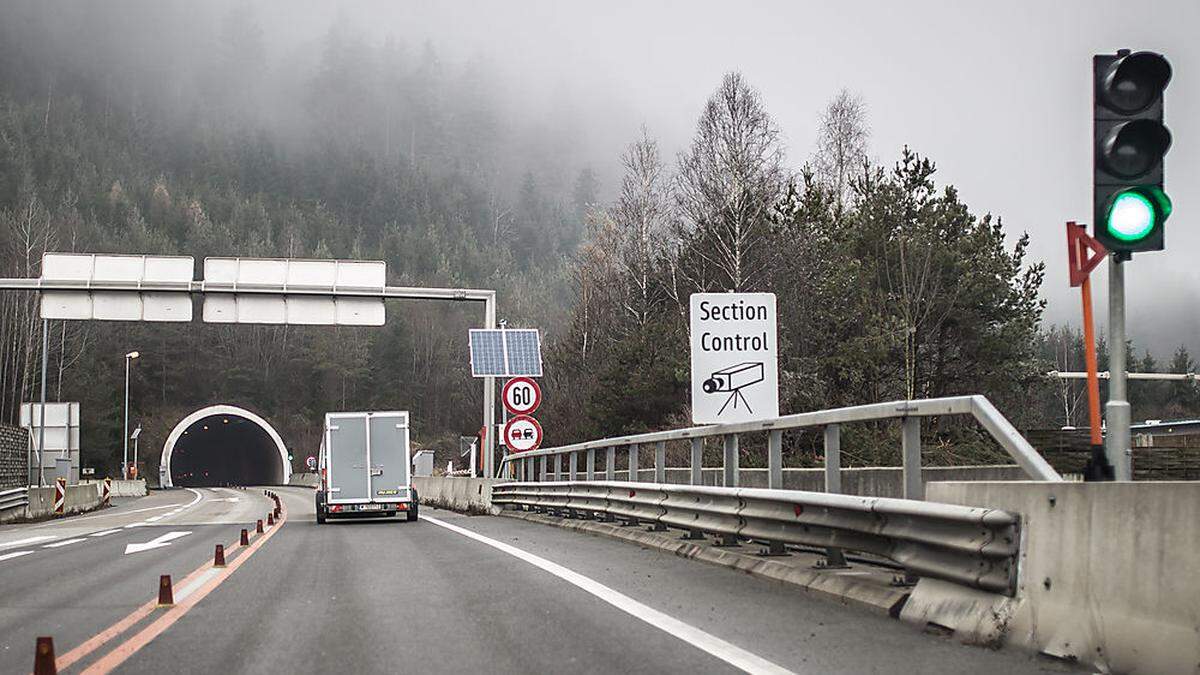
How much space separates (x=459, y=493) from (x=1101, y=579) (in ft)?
90.2

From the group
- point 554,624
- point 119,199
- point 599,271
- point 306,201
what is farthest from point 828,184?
point 306,201

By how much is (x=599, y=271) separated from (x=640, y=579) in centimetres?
5708

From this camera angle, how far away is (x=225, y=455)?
115375mm

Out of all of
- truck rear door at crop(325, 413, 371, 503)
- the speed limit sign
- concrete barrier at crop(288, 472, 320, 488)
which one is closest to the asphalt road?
the speed limit sign

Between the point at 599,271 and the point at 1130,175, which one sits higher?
the point at 599,271

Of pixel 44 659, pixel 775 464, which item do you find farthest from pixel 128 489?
pixel 44 659

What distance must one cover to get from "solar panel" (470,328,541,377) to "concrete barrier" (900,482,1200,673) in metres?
25.8

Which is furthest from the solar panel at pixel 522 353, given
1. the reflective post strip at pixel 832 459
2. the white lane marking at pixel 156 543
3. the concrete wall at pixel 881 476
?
the reflective post strip at pixel 832 459

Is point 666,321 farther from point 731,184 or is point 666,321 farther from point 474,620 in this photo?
point 474,620

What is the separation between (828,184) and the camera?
200ft

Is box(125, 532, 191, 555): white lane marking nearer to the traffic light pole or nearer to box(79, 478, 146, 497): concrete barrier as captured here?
the traffic light pole

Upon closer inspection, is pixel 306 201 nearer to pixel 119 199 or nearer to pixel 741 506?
pixel 119 199

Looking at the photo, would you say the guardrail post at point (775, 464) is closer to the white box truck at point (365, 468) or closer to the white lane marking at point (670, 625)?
the white lane marking at point (670, 625)

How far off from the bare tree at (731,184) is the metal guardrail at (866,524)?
85.7 ft
